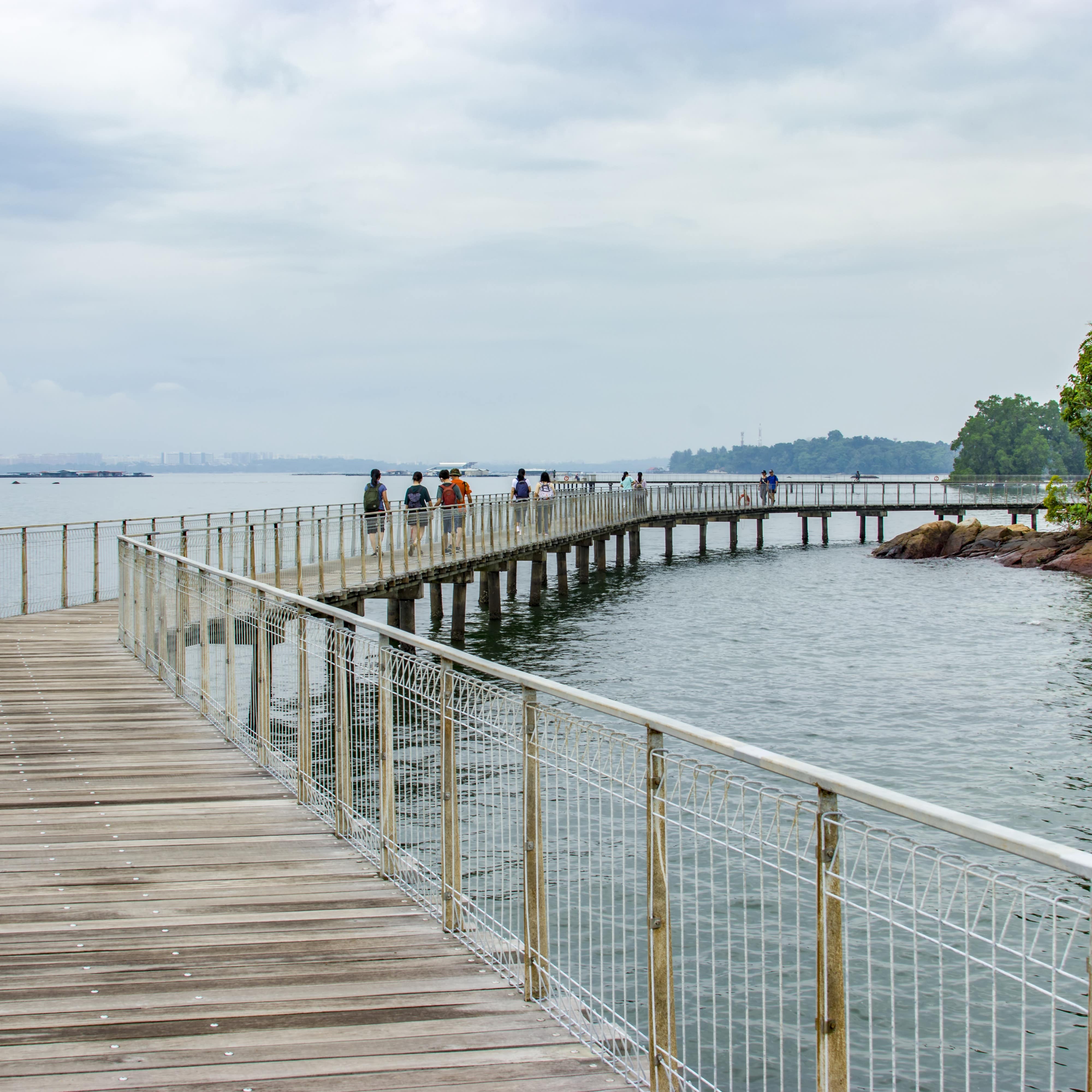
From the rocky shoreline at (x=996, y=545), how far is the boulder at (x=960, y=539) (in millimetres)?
27

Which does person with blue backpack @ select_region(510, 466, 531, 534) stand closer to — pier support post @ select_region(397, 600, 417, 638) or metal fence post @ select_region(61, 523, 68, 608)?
pier support post @ select_region(397, 600, 417, 638)

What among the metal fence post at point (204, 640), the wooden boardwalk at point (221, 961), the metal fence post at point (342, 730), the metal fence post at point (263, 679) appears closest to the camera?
the wooden boardwalk at point (221, 961)

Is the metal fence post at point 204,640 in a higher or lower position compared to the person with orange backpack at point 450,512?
lower

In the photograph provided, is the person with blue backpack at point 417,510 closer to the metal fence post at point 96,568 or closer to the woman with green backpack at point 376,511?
the woman with green backpack at point 376,511

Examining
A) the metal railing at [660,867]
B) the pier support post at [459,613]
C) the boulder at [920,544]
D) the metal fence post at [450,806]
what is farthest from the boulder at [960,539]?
the metal fence post at [450,806]

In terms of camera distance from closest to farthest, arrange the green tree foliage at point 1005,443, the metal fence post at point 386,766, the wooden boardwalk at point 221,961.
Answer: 1. the wooden boardwalk at point 221,961
2. the metal fence post at point 386,766
3. the green tree foliage at point 1005,443

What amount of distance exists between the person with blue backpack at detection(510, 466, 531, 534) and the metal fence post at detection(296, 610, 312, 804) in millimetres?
26581

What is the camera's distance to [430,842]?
13102 mm

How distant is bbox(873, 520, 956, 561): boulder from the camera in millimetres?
57375

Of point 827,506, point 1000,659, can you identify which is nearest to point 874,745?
point 1000,659

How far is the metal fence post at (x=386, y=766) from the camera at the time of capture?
20.2ft

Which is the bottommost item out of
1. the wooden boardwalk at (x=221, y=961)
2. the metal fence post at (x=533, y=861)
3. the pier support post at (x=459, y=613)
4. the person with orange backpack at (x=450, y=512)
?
the pier support post at (x=459, y=613)

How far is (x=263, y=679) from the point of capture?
855 cm

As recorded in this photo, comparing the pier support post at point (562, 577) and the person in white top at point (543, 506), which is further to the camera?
the pier support post at point (562, 577)
